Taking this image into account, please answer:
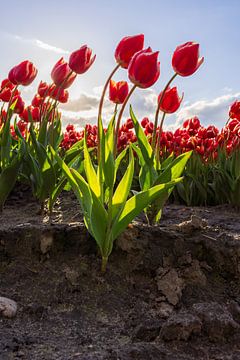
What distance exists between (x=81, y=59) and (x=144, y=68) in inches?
28.8

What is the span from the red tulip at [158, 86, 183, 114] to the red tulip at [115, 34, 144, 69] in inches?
18.5

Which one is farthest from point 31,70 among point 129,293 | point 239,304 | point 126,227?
point 239,304

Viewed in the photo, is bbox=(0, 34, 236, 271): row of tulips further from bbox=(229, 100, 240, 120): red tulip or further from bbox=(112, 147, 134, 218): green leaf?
bbox=(229, 100, 240, 120): red tulip

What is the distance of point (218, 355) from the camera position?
1.88 m

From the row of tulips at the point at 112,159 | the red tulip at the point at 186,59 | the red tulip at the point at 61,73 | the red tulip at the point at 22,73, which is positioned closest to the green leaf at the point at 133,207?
the row of tulips at the point at 112,159

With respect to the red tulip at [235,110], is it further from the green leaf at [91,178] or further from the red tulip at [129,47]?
the green leaf at [91,178]

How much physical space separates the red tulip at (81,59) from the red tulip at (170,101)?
0.55 meters

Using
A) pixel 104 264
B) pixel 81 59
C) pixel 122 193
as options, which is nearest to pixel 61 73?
pixel 81 59

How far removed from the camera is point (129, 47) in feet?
8.83

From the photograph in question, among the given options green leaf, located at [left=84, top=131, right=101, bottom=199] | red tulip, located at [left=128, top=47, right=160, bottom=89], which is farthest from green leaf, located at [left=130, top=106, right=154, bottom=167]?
green leaf, located at [left=84, top=131, right=101, bottom=199]

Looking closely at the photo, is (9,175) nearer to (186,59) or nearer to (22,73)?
(22,73)

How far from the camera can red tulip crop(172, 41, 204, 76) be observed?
2.65 m

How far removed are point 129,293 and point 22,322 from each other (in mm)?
529

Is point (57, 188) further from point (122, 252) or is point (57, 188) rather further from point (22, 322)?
point (22, 322)
